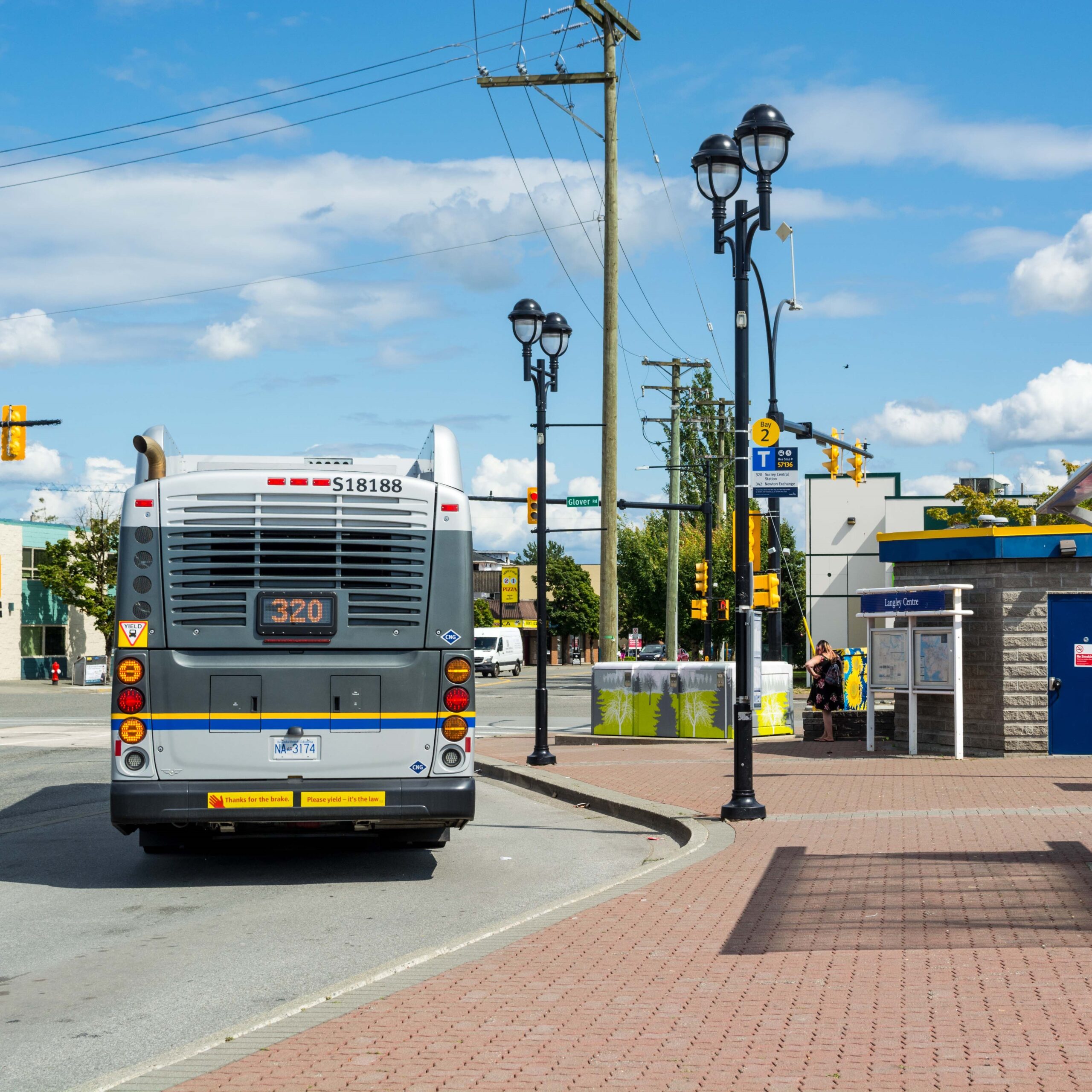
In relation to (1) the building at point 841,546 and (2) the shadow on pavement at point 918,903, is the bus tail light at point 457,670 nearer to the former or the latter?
(2) the shadow on pavement at point 918,903

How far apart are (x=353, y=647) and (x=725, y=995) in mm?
4196

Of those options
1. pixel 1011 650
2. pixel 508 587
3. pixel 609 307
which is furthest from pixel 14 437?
pixel 508 587

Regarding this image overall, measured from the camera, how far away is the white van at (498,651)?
62.8 meters

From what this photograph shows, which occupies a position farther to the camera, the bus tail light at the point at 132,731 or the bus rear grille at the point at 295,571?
the bus rear grille at the point at 295,571

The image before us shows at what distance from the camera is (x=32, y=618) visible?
58.1 metres

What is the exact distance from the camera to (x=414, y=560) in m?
9.50

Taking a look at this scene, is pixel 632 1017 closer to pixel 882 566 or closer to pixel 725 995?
pixel 725 995

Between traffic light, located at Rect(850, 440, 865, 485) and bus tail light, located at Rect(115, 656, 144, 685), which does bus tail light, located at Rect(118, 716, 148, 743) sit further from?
traffic light, located at Rect(850, 440, 865, 485)

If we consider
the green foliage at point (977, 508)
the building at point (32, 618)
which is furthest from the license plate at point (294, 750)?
the building at point (32, 618)

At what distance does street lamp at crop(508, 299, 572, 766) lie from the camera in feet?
58.6

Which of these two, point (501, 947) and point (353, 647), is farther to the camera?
point (353, 647)

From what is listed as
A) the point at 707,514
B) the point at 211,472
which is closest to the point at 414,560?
Answer: the point at 211,472

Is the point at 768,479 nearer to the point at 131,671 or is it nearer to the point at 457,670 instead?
the point at 457,670

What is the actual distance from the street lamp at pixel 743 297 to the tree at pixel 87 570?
44446mm
